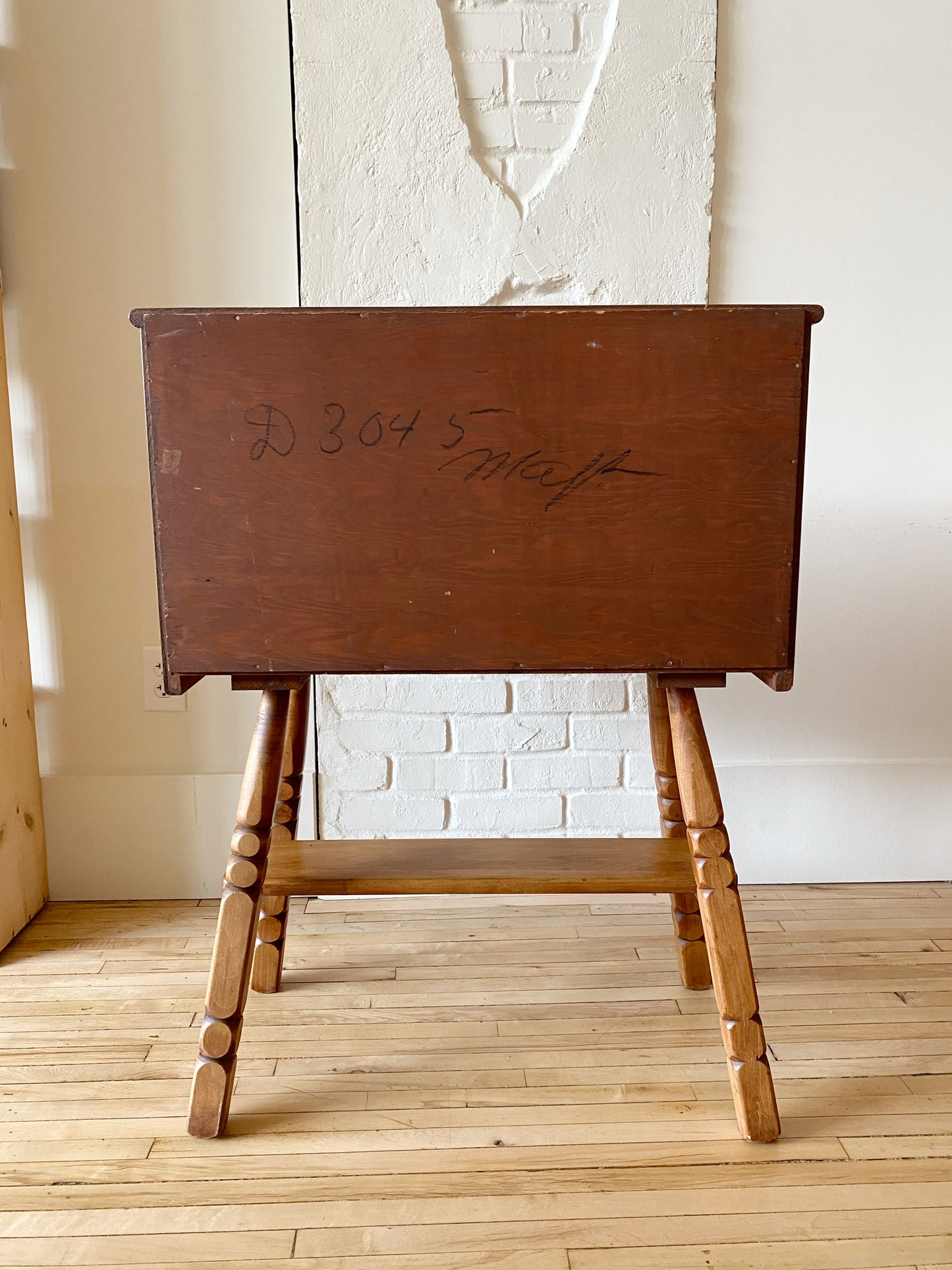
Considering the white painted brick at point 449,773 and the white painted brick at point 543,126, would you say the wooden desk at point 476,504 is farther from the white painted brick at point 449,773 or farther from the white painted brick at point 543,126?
→ the white painted brick at point 543,126

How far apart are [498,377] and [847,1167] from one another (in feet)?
3.16

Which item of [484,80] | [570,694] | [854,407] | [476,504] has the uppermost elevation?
[484,80]

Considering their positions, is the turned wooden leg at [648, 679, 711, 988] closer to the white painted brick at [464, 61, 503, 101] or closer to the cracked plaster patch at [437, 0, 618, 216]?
the cracked plaster patch at [437, 0, 618, 216]

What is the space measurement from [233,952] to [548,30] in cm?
151

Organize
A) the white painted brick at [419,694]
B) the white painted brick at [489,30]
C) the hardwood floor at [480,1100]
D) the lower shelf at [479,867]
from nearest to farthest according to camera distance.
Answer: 1. the hardwood floor at [480,1100]
2. the lower shelf at [479,867]
3. the white painted brick at [489,30]
4. the white painted brick at [419,694]

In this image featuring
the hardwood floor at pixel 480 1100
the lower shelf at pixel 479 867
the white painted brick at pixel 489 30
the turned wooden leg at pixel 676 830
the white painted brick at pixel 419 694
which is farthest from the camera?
the white painted brick at pixel 419 694

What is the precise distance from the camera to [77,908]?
1.73m

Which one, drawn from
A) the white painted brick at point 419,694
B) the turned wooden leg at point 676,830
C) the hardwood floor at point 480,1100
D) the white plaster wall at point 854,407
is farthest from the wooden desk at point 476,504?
the white plaster wall at point 854,407

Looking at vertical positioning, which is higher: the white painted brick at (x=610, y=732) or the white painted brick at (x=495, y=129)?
the white painted brick at (x=495, y=129)

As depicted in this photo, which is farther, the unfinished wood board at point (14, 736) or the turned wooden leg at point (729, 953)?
the unfinished wood board at point (14, 736)

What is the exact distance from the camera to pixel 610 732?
1.75m

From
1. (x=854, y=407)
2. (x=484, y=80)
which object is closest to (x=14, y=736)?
(x=484, y=80)

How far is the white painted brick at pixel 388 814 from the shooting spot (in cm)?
175

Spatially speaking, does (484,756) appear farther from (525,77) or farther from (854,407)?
(525,77)
